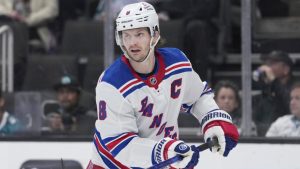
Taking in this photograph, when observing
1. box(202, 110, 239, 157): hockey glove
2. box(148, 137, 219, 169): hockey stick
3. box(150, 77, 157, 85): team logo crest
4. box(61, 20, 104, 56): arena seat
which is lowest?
box(148, 137, 219, 169): hockey stick

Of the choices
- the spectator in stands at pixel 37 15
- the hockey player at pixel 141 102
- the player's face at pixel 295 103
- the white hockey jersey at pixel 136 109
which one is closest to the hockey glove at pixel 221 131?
the hockey player at pixel 141 102

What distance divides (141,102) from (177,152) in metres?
0.30

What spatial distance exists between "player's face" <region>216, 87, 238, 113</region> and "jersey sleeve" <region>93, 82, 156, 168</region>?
167cm

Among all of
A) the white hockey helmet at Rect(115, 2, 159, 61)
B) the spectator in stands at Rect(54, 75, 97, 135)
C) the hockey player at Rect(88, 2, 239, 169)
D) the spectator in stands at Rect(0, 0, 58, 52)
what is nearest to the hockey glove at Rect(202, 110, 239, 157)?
the hockey player at Rect(88, 2, 239, 169)

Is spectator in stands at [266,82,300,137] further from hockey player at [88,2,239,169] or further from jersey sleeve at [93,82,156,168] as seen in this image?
jersey sleeve at [93,82,156,168]

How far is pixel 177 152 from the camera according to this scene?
12.5 feet

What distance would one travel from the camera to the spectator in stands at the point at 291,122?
5469 millimetres

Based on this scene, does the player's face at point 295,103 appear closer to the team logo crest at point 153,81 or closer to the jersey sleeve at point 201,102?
the jersey sleeve at point 201,102

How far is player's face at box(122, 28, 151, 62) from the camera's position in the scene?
12.9ft

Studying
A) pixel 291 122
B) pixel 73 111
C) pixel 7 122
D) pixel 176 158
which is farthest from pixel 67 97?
pixel 176 158

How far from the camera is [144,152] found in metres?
3.91

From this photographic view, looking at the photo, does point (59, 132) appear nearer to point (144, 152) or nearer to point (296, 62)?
point (296, 62)

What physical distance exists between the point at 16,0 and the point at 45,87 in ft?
2.73

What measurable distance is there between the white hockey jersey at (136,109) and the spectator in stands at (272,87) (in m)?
1.50
